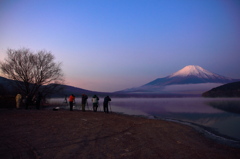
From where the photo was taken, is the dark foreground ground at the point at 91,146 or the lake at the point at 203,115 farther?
the lake at the point at 203,115

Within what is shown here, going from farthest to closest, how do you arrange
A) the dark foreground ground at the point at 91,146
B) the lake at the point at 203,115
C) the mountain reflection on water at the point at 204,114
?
the mountain reflection on water at the point at 204,114 → the lake at the point at 203,115 → the dark foreground ground at the point at 91,146

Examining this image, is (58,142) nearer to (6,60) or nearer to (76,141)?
(76,141)

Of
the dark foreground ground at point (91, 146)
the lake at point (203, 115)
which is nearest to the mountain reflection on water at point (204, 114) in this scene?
the lake at point (203, 115)

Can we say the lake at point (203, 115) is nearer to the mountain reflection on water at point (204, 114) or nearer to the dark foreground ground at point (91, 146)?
the mountain reflection on water at point (204, 114)

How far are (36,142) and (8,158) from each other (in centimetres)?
186

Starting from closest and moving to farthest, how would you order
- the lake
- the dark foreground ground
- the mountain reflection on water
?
the dark foreground ground < the lake < the mountain reflection on water

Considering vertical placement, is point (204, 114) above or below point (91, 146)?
below

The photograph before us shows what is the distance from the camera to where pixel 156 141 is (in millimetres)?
9164

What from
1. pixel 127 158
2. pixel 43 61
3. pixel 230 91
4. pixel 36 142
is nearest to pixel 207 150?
pixel 127 158

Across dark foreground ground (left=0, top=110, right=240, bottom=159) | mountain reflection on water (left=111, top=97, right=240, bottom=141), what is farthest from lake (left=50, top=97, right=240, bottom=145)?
dark foreground ground (left=0, top=110, right=240, bottom=159)

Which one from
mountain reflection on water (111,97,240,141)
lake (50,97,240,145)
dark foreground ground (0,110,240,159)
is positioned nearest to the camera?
dark foreground ground (0,110,240,159)

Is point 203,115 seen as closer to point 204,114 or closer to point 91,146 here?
point 204,114

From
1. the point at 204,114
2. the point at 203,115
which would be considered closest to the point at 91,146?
the point at 203,115

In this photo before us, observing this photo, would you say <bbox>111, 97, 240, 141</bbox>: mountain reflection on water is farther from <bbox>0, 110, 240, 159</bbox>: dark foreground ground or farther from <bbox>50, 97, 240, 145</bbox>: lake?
<bbox>0, 110, 240, 159</bbox>: dark foreground ground
